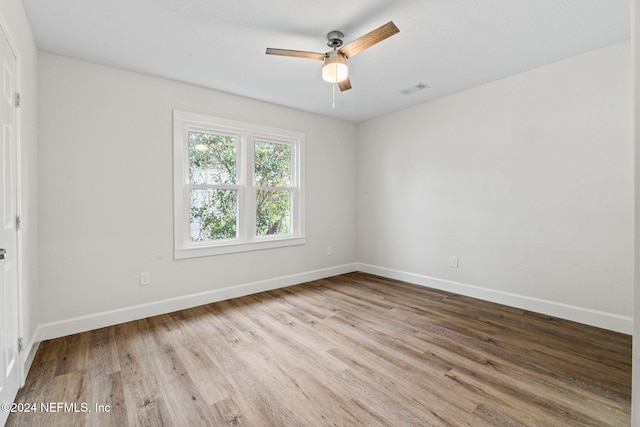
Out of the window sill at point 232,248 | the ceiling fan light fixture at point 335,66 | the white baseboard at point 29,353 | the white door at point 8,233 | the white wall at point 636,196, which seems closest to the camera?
the white wall at point 636,196

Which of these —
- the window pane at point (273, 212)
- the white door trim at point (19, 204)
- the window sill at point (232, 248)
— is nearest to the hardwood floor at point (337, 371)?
the white door trim at point (19, 204)

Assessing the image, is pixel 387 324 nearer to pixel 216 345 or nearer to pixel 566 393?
pixel 566 393

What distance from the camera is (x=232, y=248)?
365 cm

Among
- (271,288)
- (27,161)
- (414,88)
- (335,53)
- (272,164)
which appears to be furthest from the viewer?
(272,164)

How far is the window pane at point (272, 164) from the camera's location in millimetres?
3978

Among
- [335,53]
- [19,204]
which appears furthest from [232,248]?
[335,53]

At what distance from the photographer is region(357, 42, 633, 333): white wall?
104 inches

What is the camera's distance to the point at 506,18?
86.4 inches

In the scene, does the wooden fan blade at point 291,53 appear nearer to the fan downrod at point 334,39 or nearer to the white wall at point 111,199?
the fan downrod at point 334,39

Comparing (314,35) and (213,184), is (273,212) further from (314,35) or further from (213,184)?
(314,35)

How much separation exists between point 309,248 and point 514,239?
267 centimetres

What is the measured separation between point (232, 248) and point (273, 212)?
0.82 metres

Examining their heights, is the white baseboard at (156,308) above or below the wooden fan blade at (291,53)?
below

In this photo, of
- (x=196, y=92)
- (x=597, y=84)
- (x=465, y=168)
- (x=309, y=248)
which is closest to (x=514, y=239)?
(x=465, y=168)
